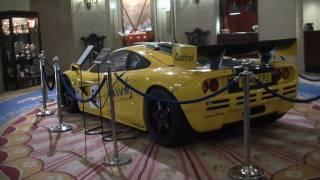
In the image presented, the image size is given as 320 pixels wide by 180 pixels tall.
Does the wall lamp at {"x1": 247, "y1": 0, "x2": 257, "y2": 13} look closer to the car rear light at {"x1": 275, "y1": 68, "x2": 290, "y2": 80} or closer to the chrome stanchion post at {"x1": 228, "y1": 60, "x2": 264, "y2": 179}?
the car rear light at {"x1": 275, "y1": 68, "x2": 290, "y2": 80}

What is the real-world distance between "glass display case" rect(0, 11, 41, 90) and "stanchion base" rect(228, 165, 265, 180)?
8699mm

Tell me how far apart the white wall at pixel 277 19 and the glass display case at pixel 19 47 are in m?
6.28

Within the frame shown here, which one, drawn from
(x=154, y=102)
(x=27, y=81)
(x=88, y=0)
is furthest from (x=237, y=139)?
(x=88, y=0)

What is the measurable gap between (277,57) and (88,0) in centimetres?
964

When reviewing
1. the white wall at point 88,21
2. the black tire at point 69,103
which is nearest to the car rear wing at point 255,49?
the black tire at point 69,103

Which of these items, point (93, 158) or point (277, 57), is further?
point (277, 57)

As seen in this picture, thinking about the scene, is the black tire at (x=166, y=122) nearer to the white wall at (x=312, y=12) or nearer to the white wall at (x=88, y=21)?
the white wall at (x=312, y=12)

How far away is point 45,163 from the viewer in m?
4.25

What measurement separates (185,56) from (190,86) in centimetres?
42

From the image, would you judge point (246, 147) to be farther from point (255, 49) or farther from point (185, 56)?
point (255, 49)

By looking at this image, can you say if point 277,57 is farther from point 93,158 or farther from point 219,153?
point 93,158

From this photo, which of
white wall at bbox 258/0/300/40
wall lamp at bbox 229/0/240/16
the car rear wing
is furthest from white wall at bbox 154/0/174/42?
the car rear wing

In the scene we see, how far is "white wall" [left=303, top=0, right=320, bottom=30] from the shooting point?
1075 cm

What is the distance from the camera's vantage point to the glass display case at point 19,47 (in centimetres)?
1078
